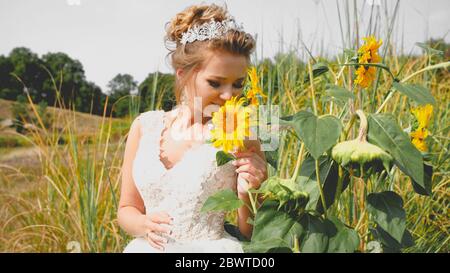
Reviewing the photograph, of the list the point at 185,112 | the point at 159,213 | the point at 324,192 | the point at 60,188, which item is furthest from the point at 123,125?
the point at 324,192

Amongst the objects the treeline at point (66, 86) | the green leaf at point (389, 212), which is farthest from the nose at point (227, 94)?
the treeline at point (66, 86)

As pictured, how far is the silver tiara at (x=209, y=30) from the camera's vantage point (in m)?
0.99

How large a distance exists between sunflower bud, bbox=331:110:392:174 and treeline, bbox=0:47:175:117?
43.2 inches

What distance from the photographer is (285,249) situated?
2.14 ft

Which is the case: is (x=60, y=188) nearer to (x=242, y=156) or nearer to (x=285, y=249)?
(x=242, y=156)

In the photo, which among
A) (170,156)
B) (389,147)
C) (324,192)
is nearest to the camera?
(389,147)

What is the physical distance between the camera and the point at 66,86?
5.72ft

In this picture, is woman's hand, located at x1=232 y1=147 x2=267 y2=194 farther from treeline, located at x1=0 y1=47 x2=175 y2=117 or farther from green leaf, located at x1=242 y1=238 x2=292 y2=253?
treeline, located at x1=0 y1=47 x2=175 y2=117

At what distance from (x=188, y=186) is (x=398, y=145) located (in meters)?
0.48

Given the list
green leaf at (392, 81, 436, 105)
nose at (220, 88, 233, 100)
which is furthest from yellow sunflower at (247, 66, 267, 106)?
green leaf at (392, 81, 436, 105)

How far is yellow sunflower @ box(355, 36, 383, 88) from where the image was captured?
0.75m

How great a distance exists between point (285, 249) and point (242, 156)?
196mm
